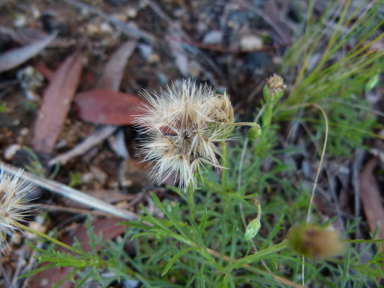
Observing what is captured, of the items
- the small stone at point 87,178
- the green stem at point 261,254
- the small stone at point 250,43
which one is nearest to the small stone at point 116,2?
the small stone at point 250,43

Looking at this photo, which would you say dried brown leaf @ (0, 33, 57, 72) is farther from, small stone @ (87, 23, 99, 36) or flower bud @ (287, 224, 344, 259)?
flower bud @ (287, 224, 344, 259)

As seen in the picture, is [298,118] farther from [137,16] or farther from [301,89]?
[137,16]

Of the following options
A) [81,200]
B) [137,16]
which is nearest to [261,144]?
[81,200]

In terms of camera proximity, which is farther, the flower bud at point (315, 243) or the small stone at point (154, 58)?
the small stone at point (154, 58)

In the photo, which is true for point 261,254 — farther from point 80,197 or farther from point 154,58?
point 154,58

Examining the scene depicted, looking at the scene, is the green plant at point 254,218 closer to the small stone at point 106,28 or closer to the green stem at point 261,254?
the green stem at point 261,254

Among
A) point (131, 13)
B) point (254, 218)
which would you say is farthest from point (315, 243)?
point (131, 13)

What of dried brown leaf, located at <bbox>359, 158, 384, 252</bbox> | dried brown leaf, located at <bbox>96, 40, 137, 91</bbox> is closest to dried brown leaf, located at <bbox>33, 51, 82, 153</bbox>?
dried brown leaf, located at <bbox>96, 40, 137, 91</bbox>
